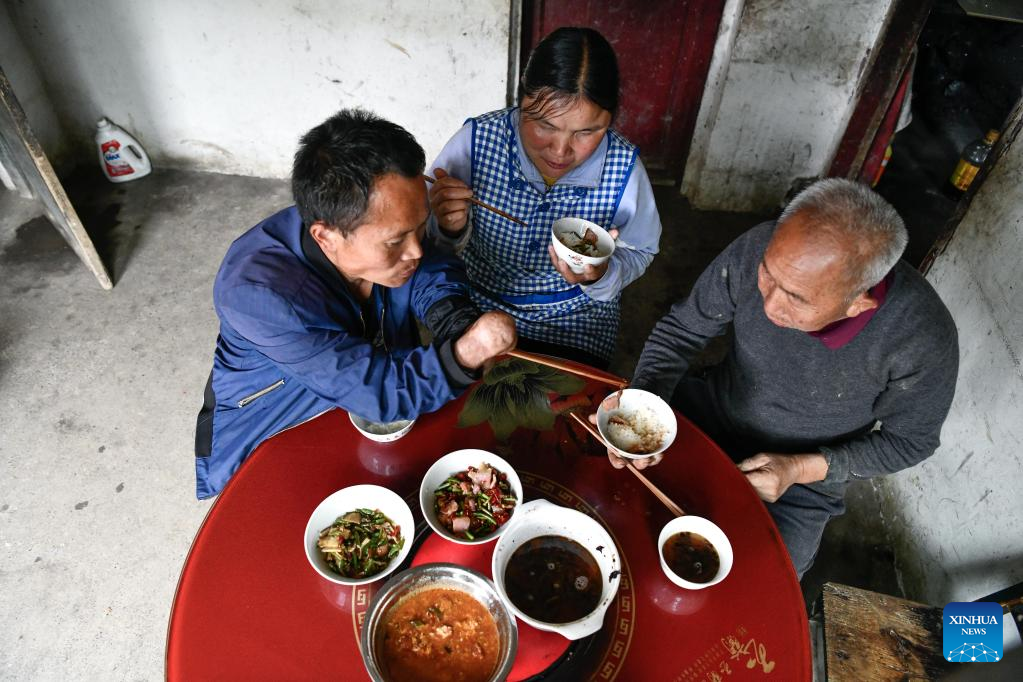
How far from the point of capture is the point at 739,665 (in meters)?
1.65

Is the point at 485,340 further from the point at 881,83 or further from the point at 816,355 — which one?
the point at 881,83

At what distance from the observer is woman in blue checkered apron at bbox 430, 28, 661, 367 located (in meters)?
2.30

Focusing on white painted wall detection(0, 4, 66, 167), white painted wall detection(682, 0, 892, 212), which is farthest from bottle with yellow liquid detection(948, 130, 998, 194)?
white painted wall detection(0, 4, 66, 167)

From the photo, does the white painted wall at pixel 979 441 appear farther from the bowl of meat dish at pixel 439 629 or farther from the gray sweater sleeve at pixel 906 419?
the bowl of meat dish at pixel 439 629

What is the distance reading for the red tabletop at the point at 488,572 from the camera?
1.63 m

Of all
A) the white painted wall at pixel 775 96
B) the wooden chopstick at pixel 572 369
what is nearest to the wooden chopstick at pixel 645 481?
the wooden chopstick at pixel 572 369

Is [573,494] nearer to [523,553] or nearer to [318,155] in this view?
[523,553]

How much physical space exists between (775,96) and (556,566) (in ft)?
13.0

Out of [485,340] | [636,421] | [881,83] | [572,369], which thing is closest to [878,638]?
[636,421]

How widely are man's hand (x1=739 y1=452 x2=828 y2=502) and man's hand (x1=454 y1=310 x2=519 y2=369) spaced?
925 millimetres

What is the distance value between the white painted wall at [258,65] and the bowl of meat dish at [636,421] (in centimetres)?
315

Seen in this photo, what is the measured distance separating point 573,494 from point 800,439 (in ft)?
3.31

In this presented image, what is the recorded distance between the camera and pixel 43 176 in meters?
3.76

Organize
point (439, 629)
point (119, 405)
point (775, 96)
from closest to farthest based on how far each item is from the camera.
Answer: point (439, 629)
point (119, 405)
point (775, 96)
